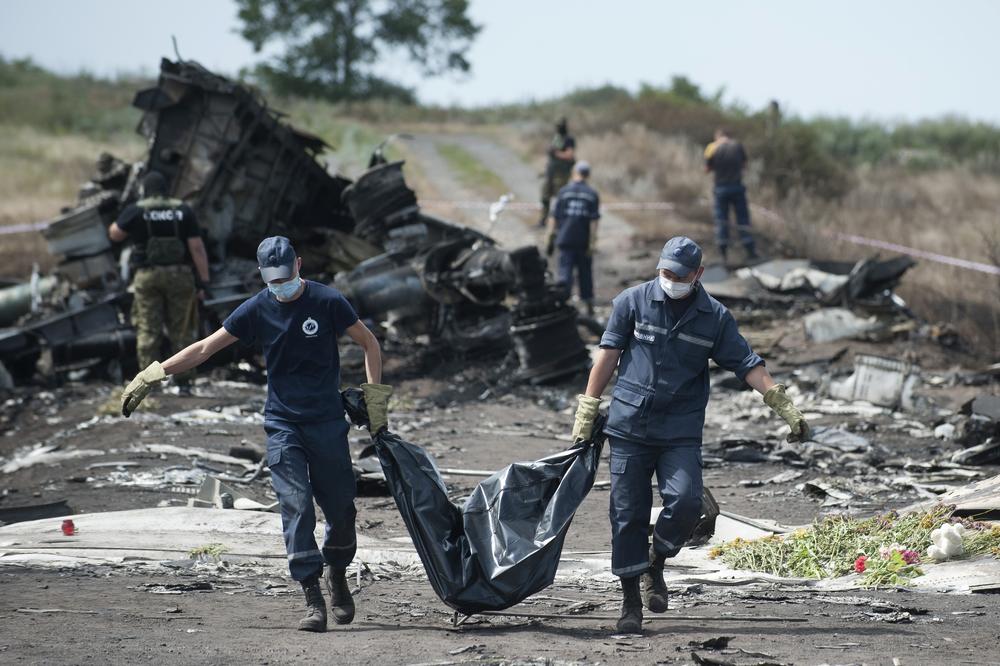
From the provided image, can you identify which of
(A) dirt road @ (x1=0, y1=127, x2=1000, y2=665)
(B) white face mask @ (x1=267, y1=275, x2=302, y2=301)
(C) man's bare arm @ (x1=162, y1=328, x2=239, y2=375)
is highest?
(B) white face mask @ (x1=267, y1=275, x2=302, y2=301)

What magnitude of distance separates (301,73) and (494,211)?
4446 cm

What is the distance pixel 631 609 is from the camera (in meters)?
5.25

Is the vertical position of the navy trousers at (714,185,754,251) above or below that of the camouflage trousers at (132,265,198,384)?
above

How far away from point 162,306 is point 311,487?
6.71 m

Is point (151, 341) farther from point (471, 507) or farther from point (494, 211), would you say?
point (471, 507)

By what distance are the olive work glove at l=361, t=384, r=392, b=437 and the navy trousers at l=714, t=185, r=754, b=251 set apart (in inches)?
487

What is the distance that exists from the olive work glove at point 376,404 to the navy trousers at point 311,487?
0.16 m

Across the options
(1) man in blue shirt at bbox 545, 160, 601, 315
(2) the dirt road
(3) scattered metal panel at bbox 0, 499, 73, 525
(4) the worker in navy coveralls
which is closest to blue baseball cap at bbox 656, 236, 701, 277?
(4) the worker in navy coveralls

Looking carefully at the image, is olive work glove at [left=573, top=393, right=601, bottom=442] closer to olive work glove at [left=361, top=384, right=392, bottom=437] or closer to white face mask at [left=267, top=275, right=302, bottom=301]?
olive work glove at [left=361, top=384, right=392, bottom=437]

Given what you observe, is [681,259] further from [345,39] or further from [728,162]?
[345,39]

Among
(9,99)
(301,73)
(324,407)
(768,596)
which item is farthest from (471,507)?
(301,73)

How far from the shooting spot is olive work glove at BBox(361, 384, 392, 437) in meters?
5.67

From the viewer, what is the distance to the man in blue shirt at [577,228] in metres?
14.6

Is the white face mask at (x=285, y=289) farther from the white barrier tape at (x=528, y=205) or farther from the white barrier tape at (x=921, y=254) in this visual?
the white barrier tape at (x=528, y=205)
